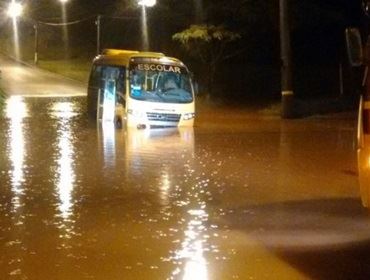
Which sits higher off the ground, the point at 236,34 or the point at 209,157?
the point at 236,34

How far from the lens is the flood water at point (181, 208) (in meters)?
9.38

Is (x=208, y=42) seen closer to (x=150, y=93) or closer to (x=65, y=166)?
(x=150, y=93)

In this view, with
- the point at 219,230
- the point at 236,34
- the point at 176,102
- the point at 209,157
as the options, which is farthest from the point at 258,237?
the point at 236,34

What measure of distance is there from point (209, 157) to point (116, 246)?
30.9 ft

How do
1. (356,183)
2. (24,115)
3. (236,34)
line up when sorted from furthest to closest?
1. (236,34)
2. (24,115)
3. (356,183)

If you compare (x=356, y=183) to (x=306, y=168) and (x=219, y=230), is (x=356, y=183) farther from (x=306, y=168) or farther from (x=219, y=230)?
(x=219, y=230)

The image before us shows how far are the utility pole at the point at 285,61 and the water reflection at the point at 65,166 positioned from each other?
7075mm

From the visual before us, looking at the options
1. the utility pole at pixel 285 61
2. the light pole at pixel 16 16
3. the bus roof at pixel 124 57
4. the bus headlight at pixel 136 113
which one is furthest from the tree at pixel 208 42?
the light pole at pixel 16 16

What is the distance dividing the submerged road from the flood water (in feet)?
0.06

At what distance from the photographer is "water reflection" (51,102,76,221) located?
43.6ft

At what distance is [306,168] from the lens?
17.5m

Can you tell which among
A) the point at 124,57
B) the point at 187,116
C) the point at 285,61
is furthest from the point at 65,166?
the point at 285,61

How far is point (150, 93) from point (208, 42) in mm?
14148

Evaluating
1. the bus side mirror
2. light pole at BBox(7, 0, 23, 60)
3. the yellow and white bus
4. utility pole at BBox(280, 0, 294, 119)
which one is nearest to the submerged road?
the yellow and white bus
